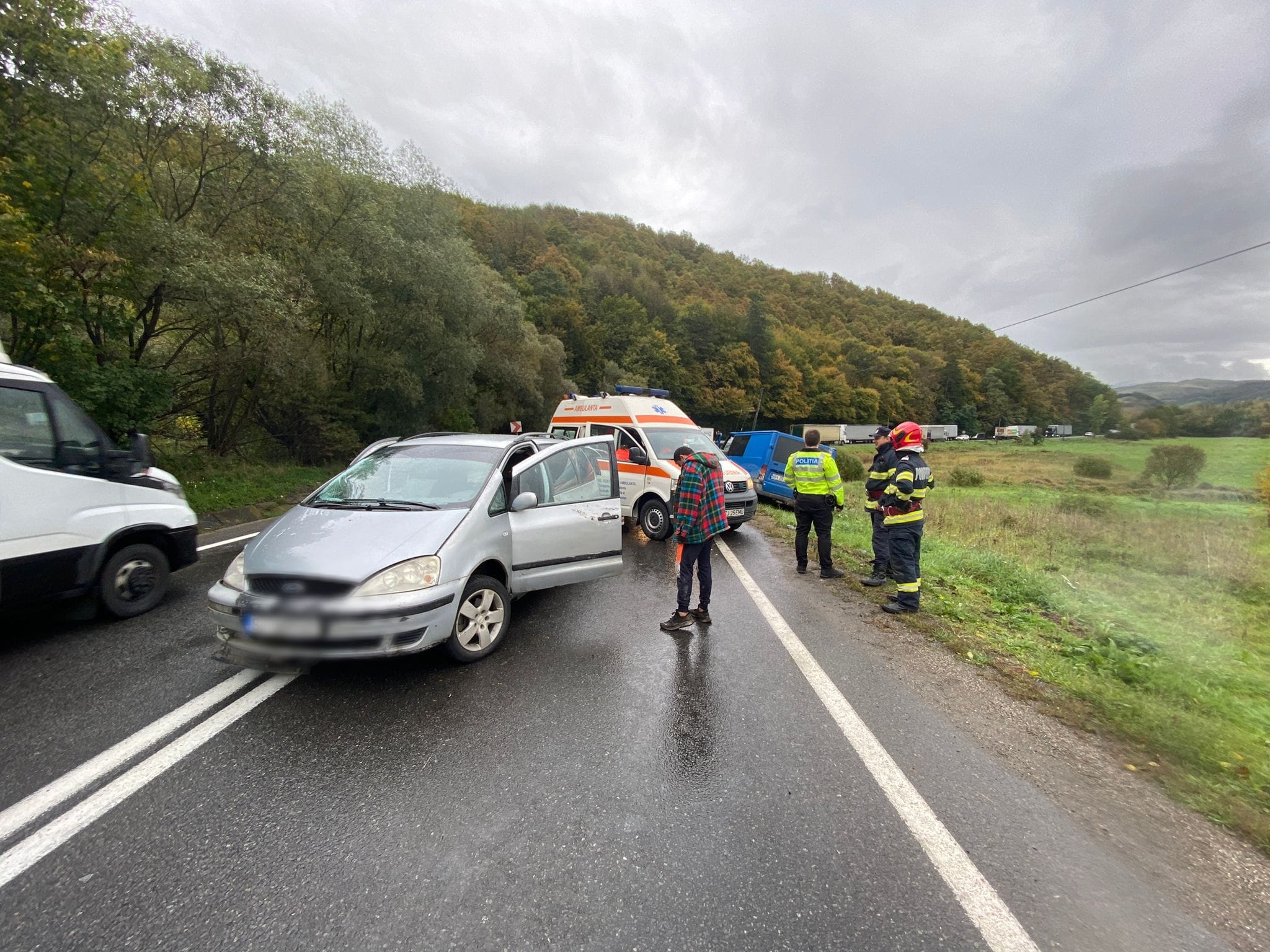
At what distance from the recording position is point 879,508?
6547 millimetres

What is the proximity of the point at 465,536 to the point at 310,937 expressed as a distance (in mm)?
2291

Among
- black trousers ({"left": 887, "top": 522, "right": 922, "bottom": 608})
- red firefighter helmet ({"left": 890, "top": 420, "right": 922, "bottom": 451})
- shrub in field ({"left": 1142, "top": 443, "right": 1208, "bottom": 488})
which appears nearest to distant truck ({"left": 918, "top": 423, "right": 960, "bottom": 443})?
shrub in field ({"left": 1142, "top": 443, "right": 1208, "bottom": 488})

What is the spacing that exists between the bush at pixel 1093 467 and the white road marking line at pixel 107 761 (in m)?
19.8

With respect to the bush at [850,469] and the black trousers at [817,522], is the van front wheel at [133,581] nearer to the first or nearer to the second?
the black trousers at [817,522]

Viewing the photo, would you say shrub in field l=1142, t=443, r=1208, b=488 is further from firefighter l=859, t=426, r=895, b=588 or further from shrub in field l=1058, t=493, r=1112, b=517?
firefighter l=859, t=426, r=895, b=588

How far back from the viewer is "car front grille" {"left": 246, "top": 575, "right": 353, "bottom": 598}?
3.12 meters

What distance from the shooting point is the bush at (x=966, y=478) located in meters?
24.2

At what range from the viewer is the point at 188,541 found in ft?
16.4

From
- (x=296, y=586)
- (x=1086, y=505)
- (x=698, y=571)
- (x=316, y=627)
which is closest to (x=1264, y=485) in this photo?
(x=1086, y=505)

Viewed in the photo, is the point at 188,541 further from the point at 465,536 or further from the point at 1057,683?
the point at 1057,683

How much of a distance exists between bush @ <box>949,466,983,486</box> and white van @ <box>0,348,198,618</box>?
27250 mm

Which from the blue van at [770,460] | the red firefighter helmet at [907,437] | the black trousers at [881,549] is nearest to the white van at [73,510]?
A: the red firefighter helmet at [907,437]

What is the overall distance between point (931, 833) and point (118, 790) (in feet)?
12.2

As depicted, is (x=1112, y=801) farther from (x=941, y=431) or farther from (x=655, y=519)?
(x=941, y=431)
